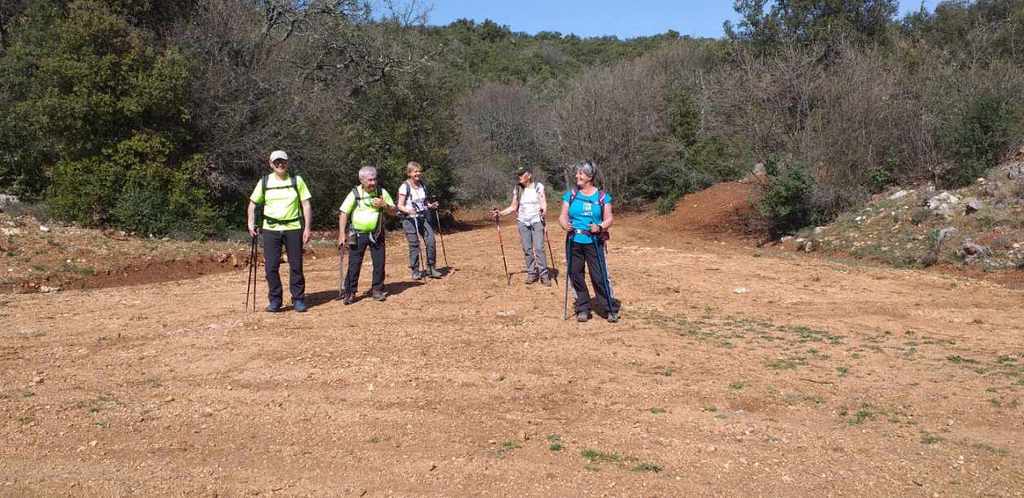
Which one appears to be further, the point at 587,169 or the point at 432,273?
the point at 432,273

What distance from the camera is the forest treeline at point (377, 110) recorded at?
1755 cm

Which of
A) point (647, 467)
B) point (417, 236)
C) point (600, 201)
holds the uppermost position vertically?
point (600, 201)

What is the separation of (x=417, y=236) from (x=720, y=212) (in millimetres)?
17538

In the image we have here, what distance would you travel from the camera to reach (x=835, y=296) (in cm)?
1129

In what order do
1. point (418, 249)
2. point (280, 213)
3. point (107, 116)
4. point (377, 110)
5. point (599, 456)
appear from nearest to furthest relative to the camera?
point (599, 456), point (280, 213), point (418, 249), point (107, 116), point (377, 110)

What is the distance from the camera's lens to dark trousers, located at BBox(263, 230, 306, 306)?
31.7 ft

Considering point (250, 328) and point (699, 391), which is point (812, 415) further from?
point (250, 328)

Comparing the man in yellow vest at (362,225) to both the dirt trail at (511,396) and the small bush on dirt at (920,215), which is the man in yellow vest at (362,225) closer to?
the dirt trail at (511,396)

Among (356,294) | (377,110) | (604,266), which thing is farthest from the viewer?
(377,110)

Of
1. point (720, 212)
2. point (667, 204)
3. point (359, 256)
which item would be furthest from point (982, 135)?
point (359, 256)

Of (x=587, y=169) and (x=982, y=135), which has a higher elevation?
(x=982, y=135)

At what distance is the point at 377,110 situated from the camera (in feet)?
86.3

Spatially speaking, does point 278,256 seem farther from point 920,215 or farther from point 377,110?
point 377,110

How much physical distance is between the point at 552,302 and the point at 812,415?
15.0 feet
